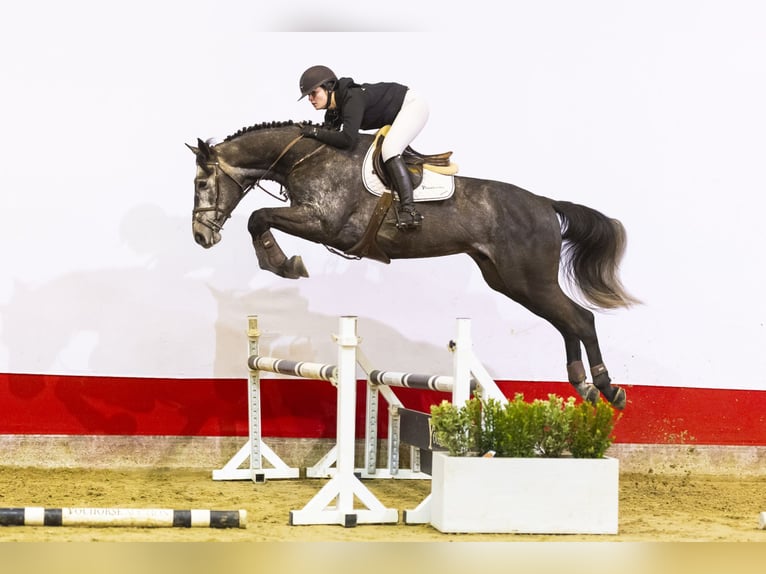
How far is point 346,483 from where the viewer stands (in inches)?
179

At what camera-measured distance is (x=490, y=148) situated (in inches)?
257

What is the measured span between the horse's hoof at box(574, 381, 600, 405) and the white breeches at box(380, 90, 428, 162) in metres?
1.60

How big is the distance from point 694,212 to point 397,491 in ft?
8.71

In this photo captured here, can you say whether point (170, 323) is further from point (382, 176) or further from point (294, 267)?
point (382, 176)

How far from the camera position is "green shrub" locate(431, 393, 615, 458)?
427cm

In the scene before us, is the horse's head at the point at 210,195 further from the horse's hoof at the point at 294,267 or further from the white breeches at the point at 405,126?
the white breeches at the point at 405,126

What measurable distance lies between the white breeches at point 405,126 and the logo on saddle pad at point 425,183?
0.31ft

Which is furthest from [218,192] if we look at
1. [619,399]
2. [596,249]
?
[619,399]

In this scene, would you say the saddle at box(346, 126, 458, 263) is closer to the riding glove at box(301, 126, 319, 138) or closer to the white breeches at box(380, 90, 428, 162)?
the white breeches at box(380, 90, 428, 162)

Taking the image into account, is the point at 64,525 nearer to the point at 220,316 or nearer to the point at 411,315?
the point at 220,316

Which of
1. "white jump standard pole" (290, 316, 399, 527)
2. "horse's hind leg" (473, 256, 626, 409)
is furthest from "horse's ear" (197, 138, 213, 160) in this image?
"horse's hind leg" (473, 256, 626, 409)

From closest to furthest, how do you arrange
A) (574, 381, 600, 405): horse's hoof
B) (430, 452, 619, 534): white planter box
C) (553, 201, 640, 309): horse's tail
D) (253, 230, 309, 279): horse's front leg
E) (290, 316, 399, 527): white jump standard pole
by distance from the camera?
(430, 452, 619, 534): white planter box, (290, 316, 399, 527): white jump standard pole, (253, 230, 309, 279): horse's front leg, (574, 381, 600, 405): horse's hoof, (553, 201, 640, 309): horse's tail

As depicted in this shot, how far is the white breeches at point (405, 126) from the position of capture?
5195mm

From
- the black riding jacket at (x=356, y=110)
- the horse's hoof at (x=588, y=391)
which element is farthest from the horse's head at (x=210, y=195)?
the horse's hoof at (x=588, y=391)
